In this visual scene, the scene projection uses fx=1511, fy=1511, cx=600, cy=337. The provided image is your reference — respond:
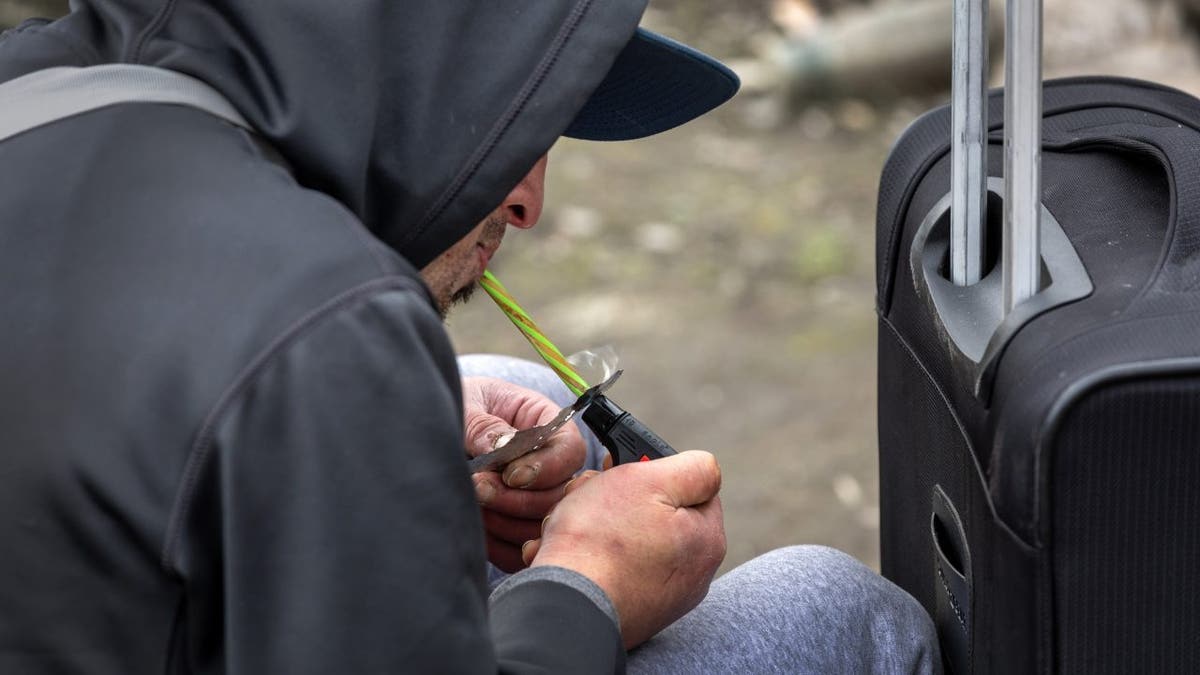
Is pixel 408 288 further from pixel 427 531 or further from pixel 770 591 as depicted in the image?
pixel 770 591

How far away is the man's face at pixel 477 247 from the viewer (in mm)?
1026

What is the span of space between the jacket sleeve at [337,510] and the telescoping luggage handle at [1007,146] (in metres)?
0.40

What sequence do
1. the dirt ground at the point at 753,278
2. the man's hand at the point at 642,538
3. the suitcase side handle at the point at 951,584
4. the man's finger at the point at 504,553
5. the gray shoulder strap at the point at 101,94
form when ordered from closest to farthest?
the gray shoulder strap at the point at 101,94
the man's hand at the point at 642,538
the suitcase side handle at the point at 951,584
the man's finger at the point at 504,553
the dirt ground at the point at 753,278

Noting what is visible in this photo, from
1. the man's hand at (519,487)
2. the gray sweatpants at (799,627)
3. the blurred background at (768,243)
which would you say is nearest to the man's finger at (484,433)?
the man's hand at (519,487)

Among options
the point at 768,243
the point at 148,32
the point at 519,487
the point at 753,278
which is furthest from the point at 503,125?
the point at 768,243

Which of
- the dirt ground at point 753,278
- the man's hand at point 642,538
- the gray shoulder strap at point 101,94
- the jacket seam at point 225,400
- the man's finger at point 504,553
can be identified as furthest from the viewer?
the dirt ground at point 753,278

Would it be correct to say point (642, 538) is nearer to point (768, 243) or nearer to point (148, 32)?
point (148, 32)

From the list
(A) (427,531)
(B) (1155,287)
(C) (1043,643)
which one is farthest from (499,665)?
(B) (1155,287)

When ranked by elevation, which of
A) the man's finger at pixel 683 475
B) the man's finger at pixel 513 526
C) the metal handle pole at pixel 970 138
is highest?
the metal handle pole at pixel 970 138

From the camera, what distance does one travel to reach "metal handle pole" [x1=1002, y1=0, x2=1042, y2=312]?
3.12ft

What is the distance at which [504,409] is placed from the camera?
1.33 meters

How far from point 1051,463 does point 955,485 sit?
0.64 feet

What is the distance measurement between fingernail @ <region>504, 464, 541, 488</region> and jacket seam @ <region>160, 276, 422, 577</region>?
377 millimetres

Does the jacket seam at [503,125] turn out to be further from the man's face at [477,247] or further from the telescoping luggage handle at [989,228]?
the telescoping luggage handle at [989,228]
